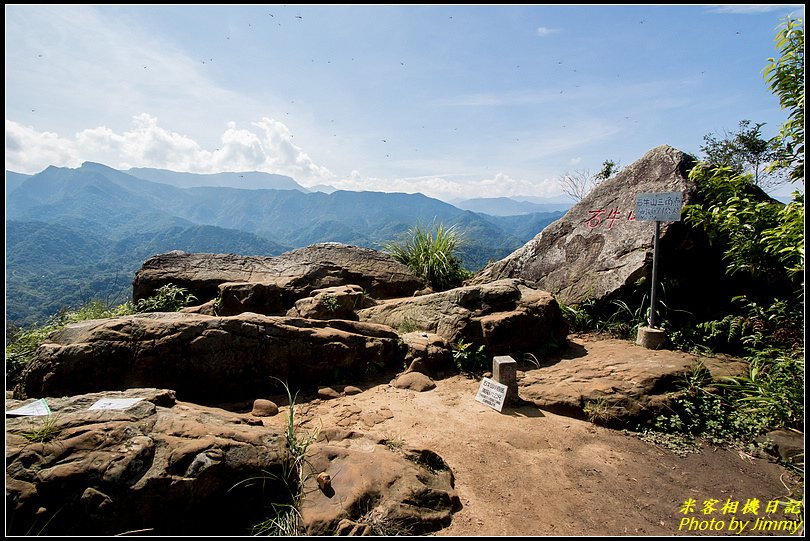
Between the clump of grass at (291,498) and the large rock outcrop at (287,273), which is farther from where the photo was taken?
the large rock outcrop at (287,273)

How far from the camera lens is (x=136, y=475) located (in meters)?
2.20

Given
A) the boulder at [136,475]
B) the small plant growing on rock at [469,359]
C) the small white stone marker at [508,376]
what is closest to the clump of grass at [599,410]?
the small white stone marker at [508,376]

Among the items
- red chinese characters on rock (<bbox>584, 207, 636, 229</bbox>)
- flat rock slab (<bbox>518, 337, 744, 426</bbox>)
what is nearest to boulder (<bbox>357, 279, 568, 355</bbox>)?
flat rock slab (<bbox>518, 337, 744, 426</bbox>)

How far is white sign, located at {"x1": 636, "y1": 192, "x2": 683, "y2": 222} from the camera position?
5.33 m

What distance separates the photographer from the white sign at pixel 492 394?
4.09 m

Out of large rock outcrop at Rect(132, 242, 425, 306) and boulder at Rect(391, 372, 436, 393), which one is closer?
boulder at Rect(391, 372, 436, 393)

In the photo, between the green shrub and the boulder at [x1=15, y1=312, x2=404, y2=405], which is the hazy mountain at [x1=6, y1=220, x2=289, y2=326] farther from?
the boulder at [x1=15, y1=312, x2=404, y2=405]

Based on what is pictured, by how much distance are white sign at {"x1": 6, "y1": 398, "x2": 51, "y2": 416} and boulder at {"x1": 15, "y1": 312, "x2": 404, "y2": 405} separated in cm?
137

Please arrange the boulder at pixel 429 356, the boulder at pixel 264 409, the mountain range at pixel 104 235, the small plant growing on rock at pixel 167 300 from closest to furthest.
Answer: the boulder at pixel 264 409 → the boulder at pixel 429 356 → the small plant growing on rock at pixel 167 300 → the mountain range at pixel 104 235

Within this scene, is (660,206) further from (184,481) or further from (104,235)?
(104,235)

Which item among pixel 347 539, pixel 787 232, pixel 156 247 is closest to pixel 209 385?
pixel 347 539

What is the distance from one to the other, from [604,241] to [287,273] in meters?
6.11

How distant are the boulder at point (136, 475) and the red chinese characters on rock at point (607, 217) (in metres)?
6.69

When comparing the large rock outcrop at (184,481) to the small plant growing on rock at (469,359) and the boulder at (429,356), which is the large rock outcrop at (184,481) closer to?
Result: the boulder at (429,356)
